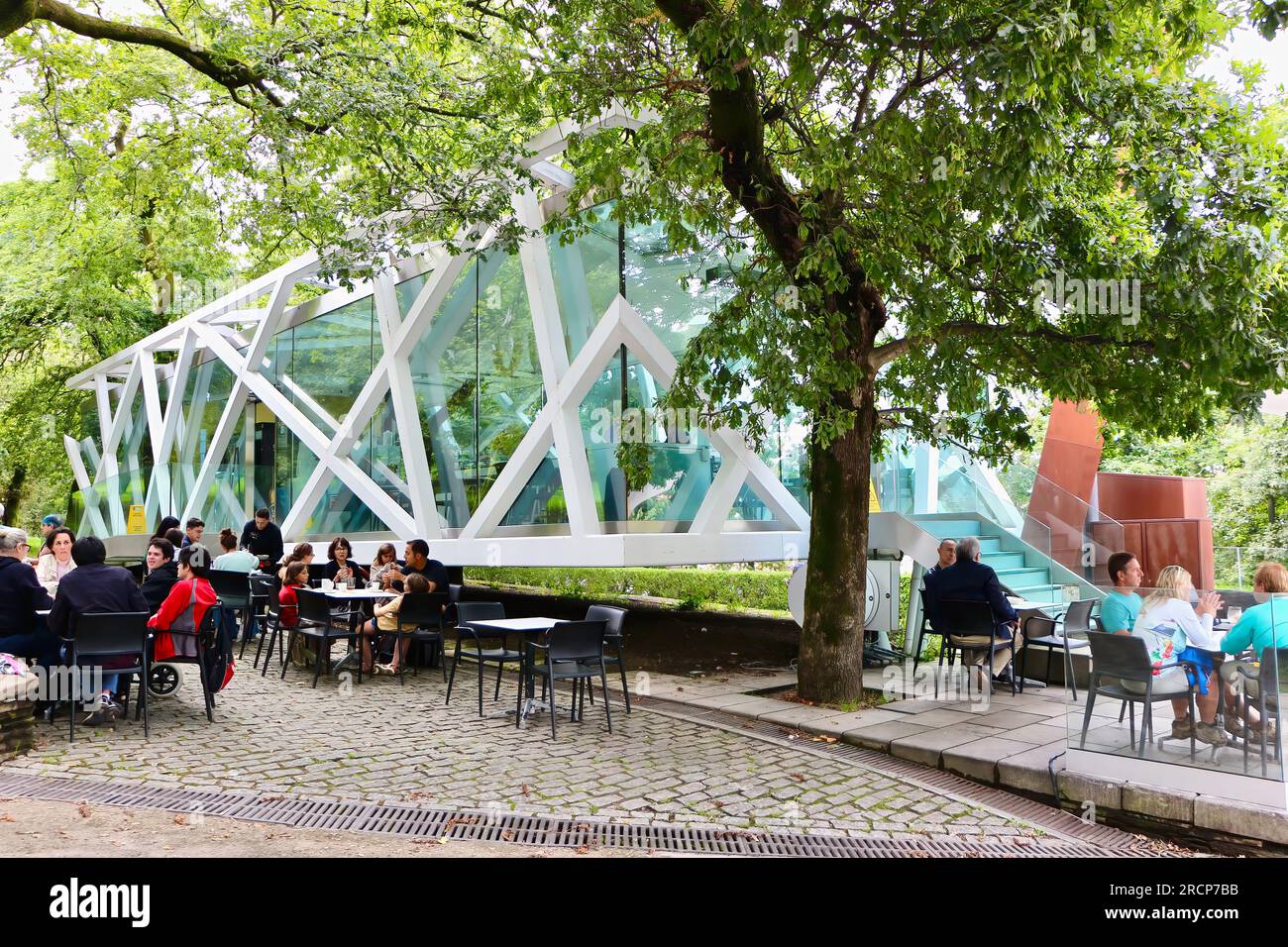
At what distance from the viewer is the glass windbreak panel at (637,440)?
10.9 meters

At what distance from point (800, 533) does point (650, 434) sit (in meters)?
2.92

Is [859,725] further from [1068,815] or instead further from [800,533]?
[800,533]

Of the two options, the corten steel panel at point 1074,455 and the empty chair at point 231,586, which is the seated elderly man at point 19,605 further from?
the corten steel panel at point 1074,455

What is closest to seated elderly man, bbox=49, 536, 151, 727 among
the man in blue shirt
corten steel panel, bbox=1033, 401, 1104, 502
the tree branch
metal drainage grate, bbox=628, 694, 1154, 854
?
metal drainage grate, bbox=628, 694, 1154, 854

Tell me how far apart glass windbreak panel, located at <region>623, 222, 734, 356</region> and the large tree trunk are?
9.33 ft

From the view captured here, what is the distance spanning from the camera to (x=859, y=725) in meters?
7.88

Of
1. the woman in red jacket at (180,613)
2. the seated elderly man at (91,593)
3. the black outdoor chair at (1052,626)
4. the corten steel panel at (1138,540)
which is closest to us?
the seated elderly man at (91,593)

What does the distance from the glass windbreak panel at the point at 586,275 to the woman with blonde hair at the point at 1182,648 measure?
6761 mm

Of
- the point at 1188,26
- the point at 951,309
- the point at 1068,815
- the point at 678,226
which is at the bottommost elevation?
the point at 1068,815

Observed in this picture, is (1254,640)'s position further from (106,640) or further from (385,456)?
(385,456)

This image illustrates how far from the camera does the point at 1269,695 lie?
A: 5387 mm

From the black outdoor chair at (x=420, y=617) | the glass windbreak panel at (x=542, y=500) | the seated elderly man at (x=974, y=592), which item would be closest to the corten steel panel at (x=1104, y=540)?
the seated elderly man at (x=974, y=592)

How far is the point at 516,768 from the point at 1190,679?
4.36 metres
